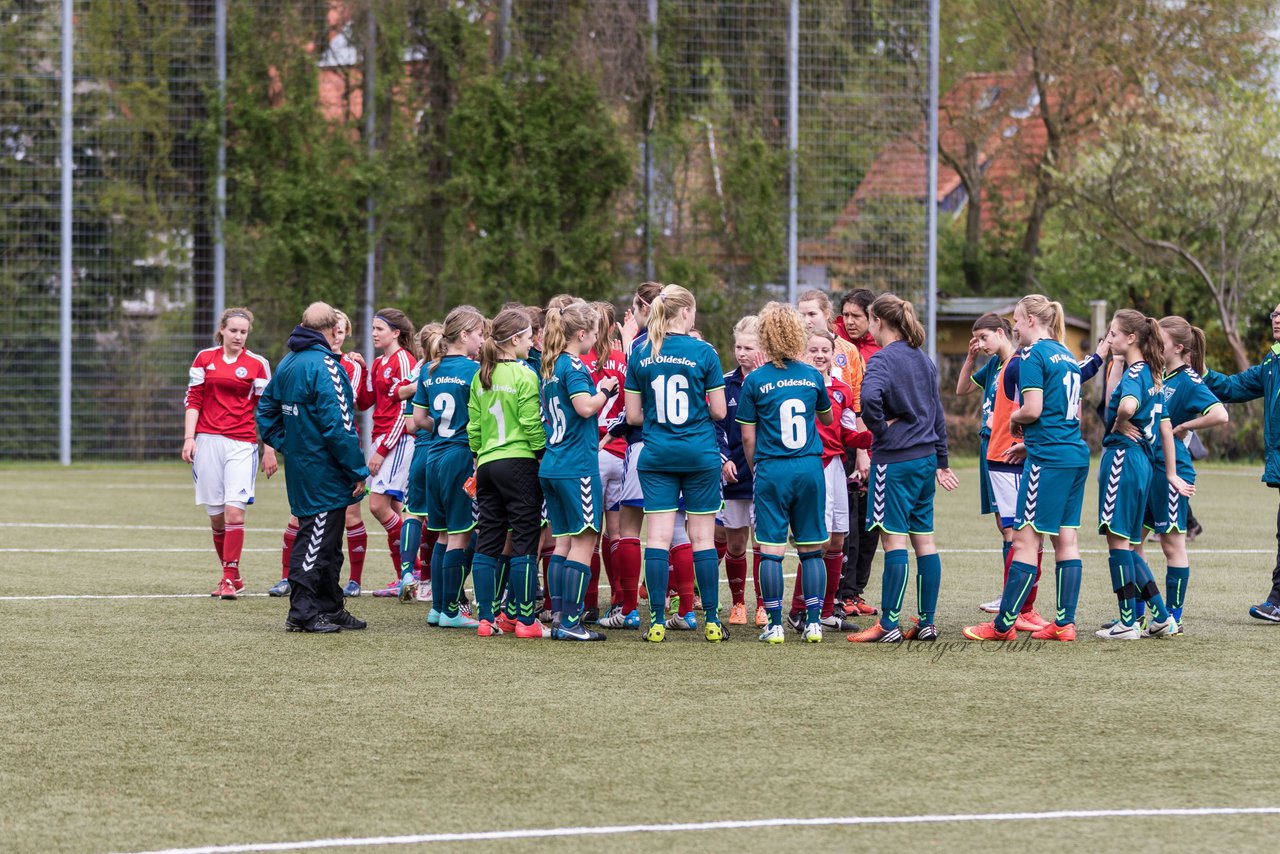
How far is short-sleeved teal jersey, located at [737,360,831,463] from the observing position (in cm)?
830

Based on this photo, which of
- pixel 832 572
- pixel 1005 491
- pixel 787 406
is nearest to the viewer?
pixel 787 406

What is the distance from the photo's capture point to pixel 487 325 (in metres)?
9.28

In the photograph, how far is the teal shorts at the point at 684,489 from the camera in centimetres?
852

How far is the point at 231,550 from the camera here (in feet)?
34.7

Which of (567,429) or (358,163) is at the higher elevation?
(358,163)

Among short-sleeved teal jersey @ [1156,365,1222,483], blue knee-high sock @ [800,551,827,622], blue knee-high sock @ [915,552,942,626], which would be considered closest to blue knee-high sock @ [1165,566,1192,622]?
short-sleeved teal jersey @ [1156,365,1222,483]

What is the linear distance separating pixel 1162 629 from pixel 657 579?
9.53ft

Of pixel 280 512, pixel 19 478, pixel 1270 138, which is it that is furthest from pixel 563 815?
pixel 1270 138

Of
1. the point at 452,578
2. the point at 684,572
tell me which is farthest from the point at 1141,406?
the point at 452,578

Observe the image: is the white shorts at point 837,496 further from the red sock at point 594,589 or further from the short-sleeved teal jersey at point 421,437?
the short-sleeved teal jersey at point 421,437

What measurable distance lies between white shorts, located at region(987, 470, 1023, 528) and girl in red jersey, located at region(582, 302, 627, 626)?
2519 mm

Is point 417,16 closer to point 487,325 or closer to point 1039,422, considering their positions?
point 487,325

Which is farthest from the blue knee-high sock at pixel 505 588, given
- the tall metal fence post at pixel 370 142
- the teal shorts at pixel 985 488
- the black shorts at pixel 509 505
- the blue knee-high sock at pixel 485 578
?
the tall metal fence post at pixel 370 142

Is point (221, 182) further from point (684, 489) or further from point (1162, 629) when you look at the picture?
point (1162, 629)
